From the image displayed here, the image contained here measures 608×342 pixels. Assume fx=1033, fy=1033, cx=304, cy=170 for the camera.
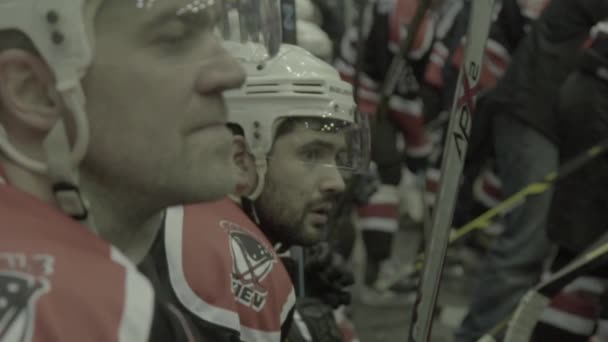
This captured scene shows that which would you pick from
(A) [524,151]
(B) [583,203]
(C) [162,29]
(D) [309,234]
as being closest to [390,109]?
(A) [524,151]

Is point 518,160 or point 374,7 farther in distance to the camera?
point 374,7

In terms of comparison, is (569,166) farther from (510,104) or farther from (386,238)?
(386,238)

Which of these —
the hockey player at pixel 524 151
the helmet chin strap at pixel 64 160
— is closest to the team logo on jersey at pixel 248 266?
the helmet chin strap at pixel 64 160

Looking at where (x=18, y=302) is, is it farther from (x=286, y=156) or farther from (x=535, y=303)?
(x=535, y=303)

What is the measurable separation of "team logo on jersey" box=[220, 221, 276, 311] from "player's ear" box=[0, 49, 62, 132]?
2.14 ft

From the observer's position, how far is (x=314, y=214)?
2012mm

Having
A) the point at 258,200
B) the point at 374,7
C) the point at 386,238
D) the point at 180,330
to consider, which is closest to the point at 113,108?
the point at 180,330

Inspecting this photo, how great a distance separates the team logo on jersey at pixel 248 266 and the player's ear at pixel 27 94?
0.65m

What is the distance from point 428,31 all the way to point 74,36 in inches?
130

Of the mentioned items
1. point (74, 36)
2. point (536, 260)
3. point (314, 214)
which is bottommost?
point (536, 260)

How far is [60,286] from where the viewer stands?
2.70 ft

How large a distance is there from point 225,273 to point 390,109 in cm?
272

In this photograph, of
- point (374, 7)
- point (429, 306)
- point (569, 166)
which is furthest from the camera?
point (374, 7)

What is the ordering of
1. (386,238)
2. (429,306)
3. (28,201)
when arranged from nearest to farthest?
1. (28,201)
2. (429,306)
3. (386,238)
